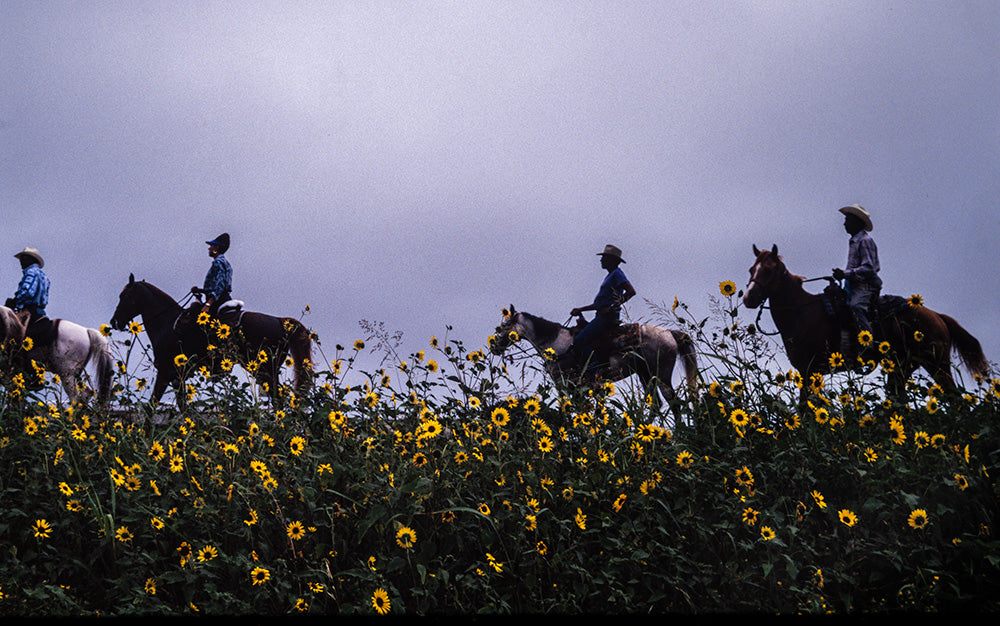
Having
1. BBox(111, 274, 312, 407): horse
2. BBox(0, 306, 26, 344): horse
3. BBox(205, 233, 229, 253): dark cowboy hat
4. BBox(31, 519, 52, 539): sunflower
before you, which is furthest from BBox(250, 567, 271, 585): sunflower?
BBox(205, 233, 229, 253): dark cowboy hat

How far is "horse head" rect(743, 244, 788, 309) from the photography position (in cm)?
946

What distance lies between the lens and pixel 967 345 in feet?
33.1

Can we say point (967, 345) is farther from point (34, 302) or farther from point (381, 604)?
point (34, 302)

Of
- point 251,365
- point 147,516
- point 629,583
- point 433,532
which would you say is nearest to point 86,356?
point 251,365

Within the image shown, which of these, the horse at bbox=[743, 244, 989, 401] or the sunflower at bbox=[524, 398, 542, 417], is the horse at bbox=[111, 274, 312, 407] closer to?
the horse at bbox=[743, 244, 989, 401]

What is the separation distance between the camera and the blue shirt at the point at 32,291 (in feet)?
38.4

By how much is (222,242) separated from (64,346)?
311cm

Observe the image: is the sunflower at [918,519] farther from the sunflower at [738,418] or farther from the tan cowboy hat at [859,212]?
the tan cowboy hat at [859,212]

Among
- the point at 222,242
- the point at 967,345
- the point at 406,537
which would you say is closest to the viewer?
the point at 406,537

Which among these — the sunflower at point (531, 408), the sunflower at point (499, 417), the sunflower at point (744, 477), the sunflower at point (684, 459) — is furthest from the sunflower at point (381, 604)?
the sunflower at point (744, 477)

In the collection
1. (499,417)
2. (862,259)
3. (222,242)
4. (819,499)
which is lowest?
(819,499)

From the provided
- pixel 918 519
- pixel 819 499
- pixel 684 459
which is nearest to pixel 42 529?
pixel 684 459

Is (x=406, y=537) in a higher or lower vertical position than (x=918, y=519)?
lower

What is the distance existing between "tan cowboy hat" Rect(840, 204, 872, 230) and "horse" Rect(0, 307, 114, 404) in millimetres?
10036
